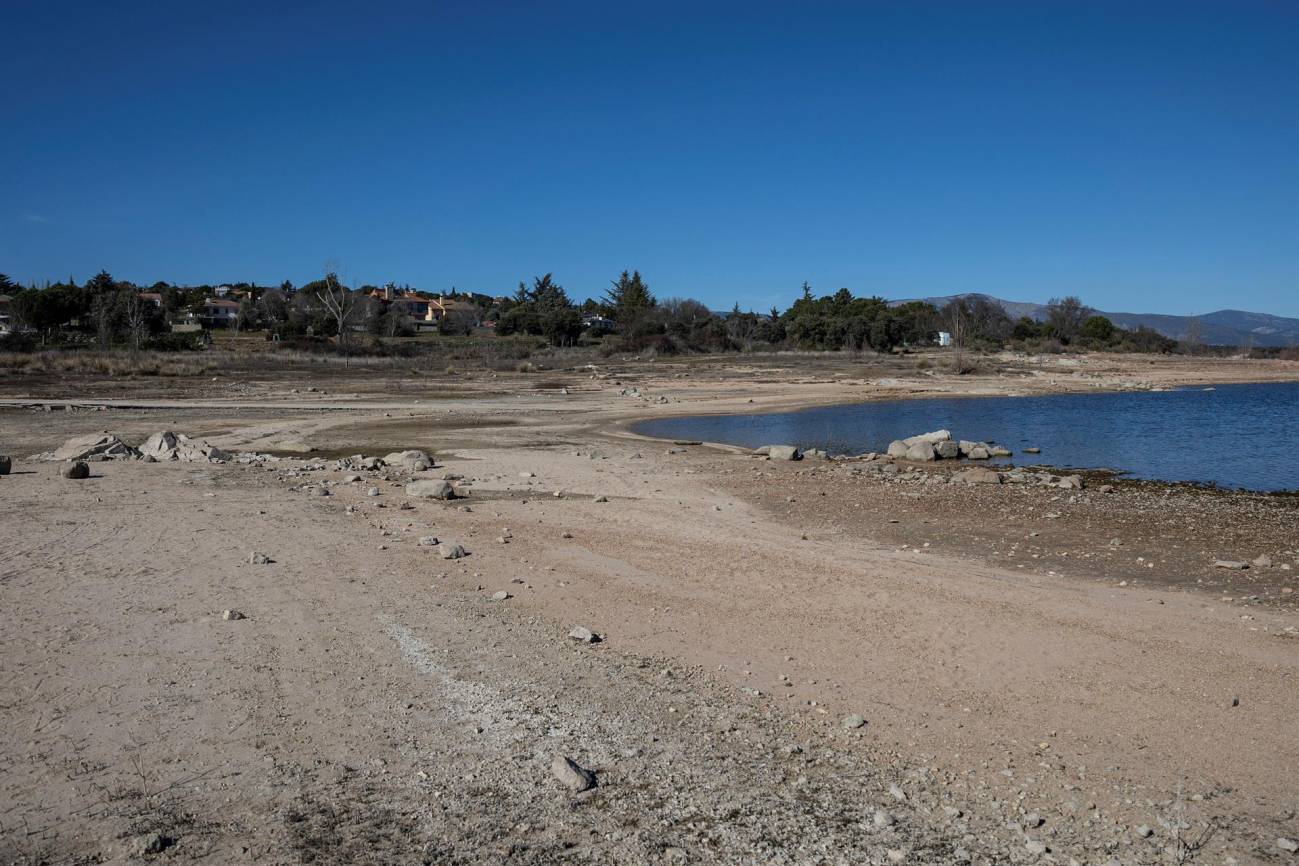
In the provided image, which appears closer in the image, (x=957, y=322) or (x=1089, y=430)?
(x=1089, y=430)

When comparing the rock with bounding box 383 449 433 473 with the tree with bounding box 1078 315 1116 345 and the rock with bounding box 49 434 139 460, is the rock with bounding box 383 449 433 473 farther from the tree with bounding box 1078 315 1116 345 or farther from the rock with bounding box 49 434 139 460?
the tree with bounding box 1078 315 1116 345

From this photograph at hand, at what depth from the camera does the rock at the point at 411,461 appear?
1666 centimetres

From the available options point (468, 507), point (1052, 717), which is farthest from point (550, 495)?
point (1052, 717)

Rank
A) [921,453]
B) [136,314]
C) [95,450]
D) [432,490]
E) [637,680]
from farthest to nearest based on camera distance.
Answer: [136,314], [921,453], [95,450], [432,490], [637,680]

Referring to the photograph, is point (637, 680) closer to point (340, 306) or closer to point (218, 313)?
point (340, 306)

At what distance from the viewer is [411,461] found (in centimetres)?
1688

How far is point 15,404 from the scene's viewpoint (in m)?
29.8

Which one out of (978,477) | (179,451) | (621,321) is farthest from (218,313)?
(978,477)

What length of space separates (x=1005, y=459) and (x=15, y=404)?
98.9 ft

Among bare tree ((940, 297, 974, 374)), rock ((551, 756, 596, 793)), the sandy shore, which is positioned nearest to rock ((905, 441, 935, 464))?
the sandy shore

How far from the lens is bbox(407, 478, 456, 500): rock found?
1340 cm

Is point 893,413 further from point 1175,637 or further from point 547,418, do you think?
point 1175,637

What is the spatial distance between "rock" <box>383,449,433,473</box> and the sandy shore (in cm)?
353

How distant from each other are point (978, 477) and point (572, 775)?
534 inches
